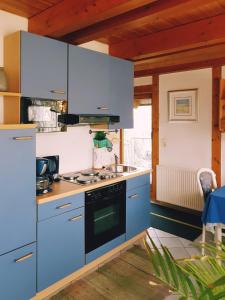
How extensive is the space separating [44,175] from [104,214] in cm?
73

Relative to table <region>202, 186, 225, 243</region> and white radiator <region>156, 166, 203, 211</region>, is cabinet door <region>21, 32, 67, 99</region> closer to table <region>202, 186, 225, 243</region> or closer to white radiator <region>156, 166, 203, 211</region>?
table <region>202, 186, 225, 243</region>

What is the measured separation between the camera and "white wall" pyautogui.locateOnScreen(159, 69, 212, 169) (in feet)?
13.8

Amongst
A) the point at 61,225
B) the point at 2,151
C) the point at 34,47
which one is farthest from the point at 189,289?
the point at 34,47

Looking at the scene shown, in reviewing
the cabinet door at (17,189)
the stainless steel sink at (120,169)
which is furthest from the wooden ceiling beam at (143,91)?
the cabinet door at (17,189)

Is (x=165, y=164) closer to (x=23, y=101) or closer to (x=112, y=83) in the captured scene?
(x=112, y=83)

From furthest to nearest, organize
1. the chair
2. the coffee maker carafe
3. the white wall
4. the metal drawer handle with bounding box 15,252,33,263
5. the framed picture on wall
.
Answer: the framed picture on wall → the white wall → the chair → the coffee maker carafe → the metal drawer handle with bounding box 15,252,33,263

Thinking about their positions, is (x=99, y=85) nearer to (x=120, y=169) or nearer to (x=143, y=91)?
(x=120, y=169)

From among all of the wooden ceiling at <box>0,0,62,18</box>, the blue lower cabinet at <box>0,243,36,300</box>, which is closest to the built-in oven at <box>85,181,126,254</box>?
the blue lower cabinet at <box>0,243,36,300</box>

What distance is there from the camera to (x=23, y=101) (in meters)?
2.29

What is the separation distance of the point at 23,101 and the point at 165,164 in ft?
10.0

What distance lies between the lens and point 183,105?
4461 mm

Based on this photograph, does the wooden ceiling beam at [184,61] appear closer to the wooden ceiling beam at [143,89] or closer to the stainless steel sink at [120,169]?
the wooden ceiling beam at [143,89]

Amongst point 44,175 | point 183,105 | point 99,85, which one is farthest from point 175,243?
point 183,105

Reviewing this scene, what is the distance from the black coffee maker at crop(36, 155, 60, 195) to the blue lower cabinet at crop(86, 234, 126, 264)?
0.78 metres
